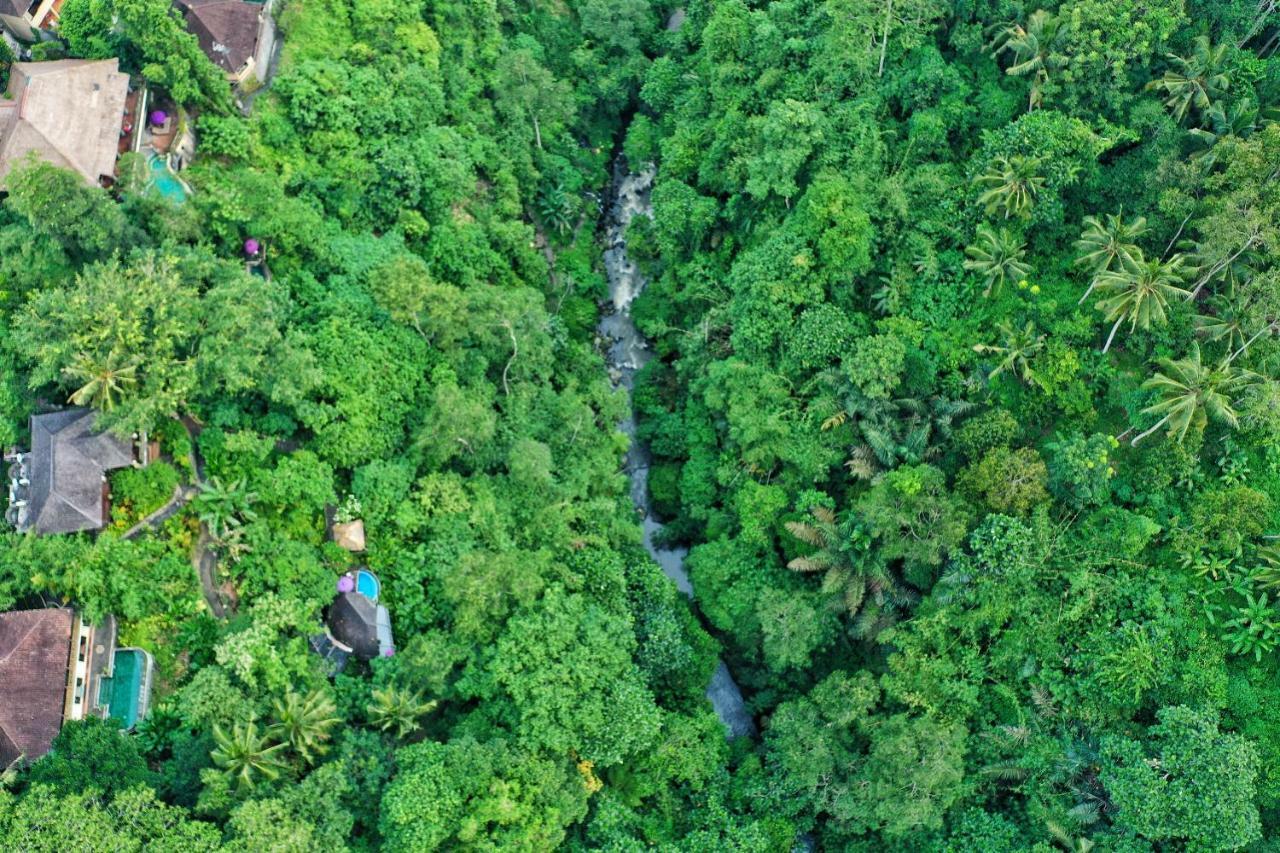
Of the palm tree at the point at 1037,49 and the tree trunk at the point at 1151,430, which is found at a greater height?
the palm tree at the point at 1037,49

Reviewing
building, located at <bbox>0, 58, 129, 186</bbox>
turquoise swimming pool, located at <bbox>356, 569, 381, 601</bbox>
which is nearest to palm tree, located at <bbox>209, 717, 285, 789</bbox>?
turquoise swimming pool, located at <bbox>356, 569, 381, 601</bbox>

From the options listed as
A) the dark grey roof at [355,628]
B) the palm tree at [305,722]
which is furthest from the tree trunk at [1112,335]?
the palm tree at [305,722]

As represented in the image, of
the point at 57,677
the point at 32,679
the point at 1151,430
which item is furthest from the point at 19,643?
the point at 1151,430

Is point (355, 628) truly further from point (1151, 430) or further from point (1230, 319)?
point (1230, 319)

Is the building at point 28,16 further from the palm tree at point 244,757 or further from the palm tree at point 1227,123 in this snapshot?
the palm tree at point 1227,123

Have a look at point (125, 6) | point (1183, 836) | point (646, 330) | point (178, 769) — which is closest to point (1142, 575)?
point (1183, 836)

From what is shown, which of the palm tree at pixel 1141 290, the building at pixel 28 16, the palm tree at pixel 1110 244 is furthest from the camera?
the building at pixel 28 16

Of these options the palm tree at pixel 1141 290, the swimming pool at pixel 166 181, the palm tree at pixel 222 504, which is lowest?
the palm tree at pixel 222 504
